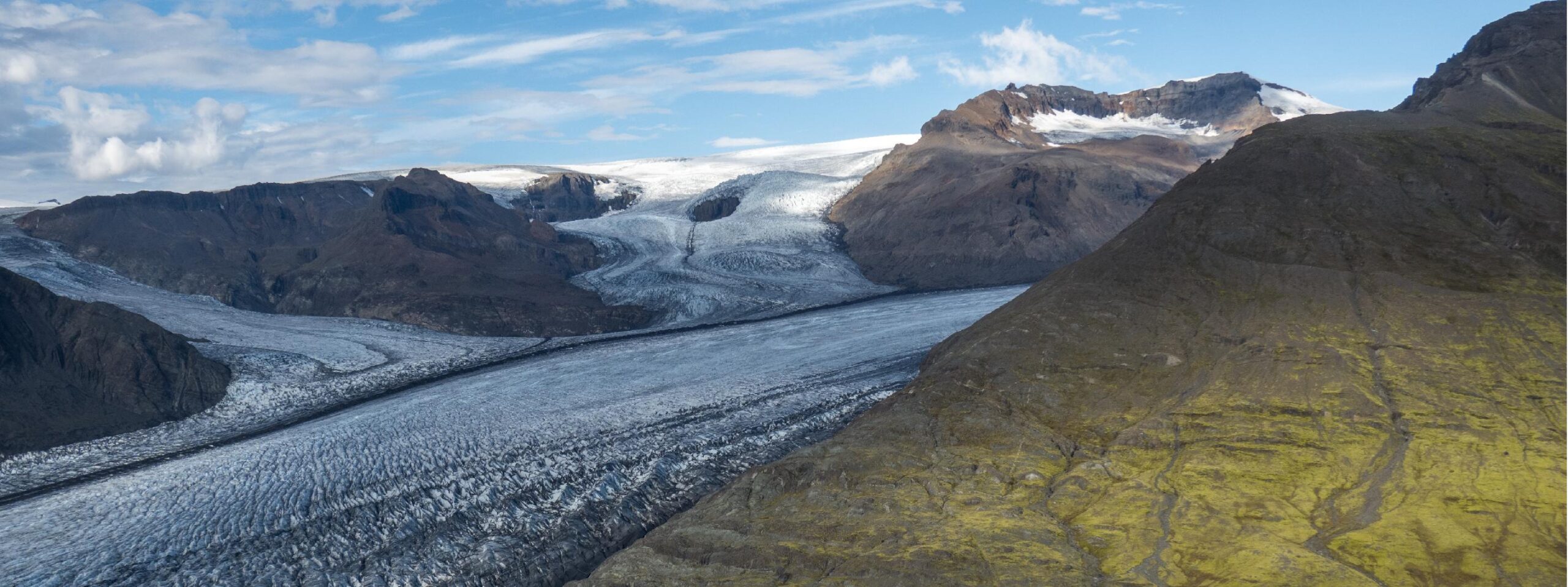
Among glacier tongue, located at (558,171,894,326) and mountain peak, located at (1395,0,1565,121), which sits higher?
mountain peak, located at (1395,0,1565,121)

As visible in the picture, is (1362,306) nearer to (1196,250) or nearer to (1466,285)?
(1466,285)

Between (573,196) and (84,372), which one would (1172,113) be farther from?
(84,372)

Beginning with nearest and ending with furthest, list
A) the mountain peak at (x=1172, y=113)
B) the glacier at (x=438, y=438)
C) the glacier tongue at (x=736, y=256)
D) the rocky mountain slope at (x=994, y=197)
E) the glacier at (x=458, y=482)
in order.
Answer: the glacier at (x=458, y=482) < the glacier at (x=438, y=438) < the glacier tongue at (x=736, y=256) < the rocky mountain slope at (x=994, y=197) < the mountain peak at (x=1172, y=113)

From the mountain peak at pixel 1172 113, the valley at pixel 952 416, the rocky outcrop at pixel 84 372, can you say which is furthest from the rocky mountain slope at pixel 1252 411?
the mountain peak at pixel 1172 113

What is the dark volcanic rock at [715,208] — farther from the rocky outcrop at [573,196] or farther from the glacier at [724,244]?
the rocky outcrop at [573,196]

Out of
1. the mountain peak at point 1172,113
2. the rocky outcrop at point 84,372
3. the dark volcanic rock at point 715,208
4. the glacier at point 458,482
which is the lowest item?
the glacier at point 458,482

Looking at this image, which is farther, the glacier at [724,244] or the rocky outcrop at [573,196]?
the rocky outcrop at [573,196]

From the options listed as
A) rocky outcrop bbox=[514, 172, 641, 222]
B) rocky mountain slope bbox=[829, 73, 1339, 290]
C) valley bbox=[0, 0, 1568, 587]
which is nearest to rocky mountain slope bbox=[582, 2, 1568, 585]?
valley bbox=[0, 0, 1568, 587]

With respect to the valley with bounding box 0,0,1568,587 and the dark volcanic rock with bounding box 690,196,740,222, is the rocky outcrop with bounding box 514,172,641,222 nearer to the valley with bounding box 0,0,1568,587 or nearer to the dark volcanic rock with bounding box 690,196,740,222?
the dark volcanic rock with bounding box 690,196,740,222
